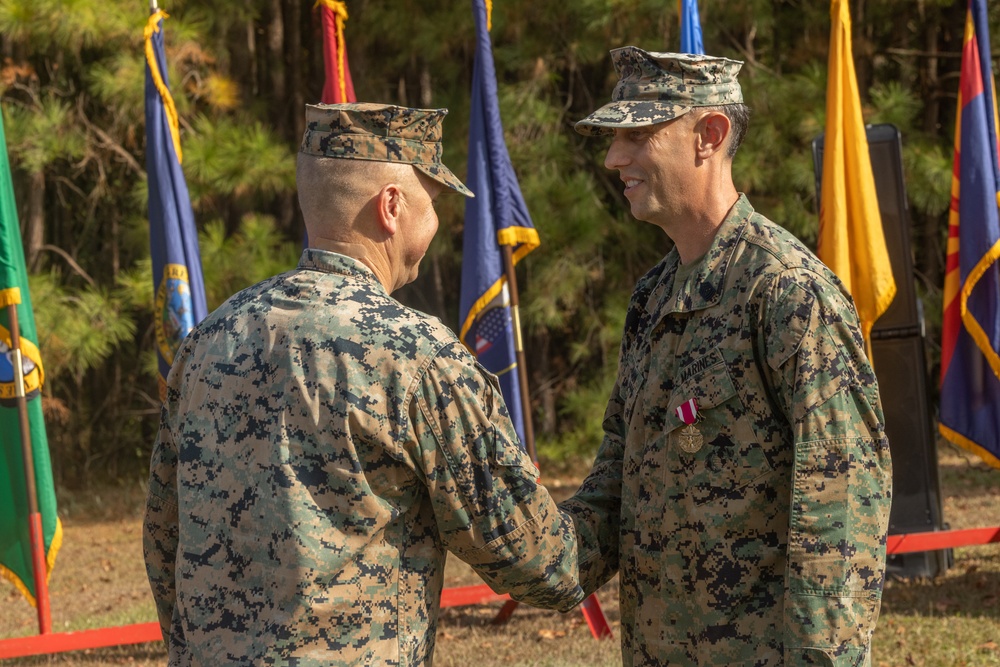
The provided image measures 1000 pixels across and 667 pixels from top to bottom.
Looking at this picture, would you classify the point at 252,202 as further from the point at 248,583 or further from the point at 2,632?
the point at 248,583

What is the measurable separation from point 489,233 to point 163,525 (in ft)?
12.1

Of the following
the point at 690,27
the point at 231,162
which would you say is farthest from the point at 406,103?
the point at 690,27

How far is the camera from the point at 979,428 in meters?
5.80

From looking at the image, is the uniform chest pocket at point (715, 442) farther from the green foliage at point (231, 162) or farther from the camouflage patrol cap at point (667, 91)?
the green foliage at point (231, 162)

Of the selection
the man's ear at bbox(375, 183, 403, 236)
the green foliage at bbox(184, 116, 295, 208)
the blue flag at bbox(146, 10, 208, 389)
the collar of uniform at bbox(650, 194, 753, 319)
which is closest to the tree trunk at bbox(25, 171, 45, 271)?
the green foliage at bbox(184, 116, 295, 208)

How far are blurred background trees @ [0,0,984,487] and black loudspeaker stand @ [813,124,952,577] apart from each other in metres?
2.71

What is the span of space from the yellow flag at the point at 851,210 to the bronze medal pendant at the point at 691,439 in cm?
366

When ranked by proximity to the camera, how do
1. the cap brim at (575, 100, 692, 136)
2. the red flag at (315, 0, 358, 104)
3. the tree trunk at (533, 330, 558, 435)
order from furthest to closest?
the tree trunk at (533, 330, 558, 435), the red flag at (315, 0, 358, 104), the cap brim at (575, 100, 692, 136)

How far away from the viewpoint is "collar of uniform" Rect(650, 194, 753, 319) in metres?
2.29

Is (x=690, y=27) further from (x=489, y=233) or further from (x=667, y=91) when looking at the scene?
(x=667, y=91)

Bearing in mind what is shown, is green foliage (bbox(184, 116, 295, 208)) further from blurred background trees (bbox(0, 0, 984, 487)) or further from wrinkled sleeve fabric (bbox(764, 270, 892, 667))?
wrinkled sleeve fabric (bbox(764, 270, 892, 667))

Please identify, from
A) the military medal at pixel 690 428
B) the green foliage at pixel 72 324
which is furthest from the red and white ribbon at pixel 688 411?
the green foliage at pixel 72 324

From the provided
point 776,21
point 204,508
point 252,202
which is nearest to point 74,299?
point 252,202

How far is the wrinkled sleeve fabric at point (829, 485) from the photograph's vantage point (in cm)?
201
